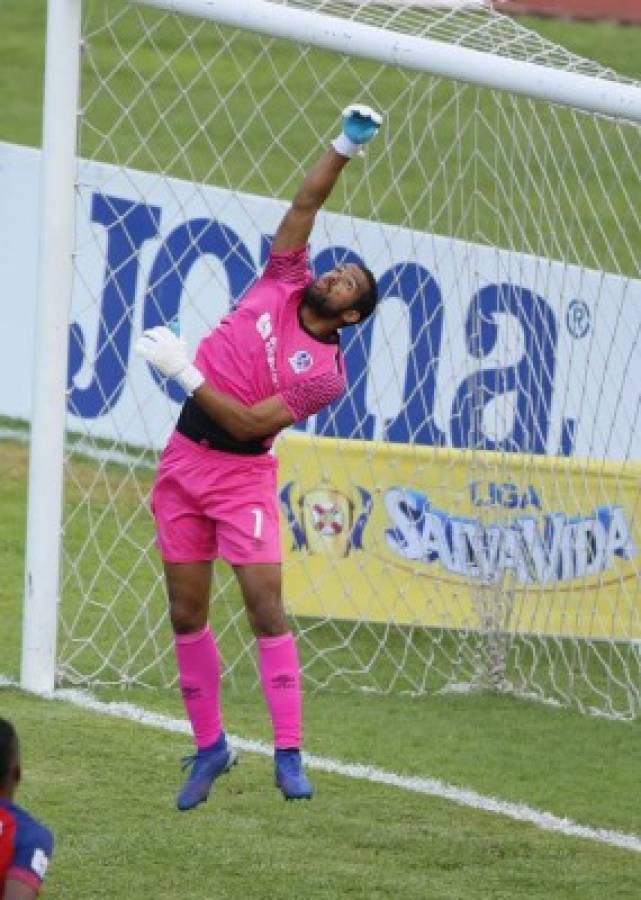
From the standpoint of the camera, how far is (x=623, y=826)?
8.45 m

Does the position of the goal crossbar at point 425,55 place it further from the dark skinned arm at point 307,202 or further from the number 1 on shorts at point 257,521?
the number 1 on shorts at point 257,521

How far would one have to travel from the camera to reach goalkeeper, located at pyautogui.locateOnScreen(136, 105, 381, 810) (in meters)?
7.53

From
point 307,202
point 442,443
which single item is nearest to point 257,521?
point 307,202

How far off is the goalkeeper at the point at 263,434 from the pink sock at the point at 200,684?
80mm

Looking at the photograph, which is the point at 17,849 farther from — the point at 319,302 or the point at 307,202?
the point at 307,202

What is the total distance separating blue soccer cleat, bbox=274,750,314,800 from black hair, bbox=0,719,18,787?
2.35 metres

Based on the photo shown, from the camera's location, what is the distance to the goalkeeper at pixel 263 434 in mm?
7531

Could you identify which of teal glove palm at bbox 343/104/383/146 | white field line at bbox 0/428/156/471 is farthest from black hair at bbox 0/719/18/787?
white field line at bbox 0/428/156/471

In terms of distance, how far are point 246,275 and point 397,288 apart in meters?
0.87

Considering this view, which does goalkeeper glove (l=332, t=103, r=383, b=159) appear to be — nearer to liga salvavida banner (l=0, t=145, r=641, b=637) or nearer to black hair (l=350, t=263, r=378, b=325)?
black hair (l=350, t=263, r=378, b=325)

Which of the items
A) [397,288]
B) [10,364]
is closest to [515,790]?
[397,288]

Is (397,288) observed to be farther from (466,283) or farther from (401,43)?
(401,43)

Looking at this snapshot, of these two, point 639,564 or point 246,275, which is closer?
point 639,564

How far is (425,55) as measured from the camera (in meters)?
8.64
